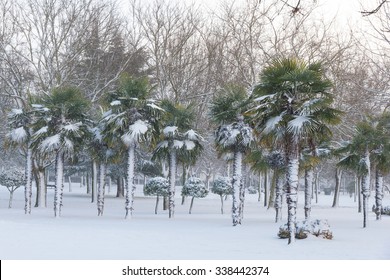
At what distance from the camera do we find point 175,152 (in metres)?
29.2

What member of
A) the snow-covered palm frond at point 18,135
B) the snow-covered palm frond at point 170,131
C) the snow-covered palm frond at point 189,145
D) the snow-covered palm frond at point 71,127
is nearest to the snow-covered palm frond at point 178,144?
the snow-covered palm frond at point 189,145

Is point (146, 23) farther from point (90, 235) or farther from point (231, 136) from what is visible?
point (90, 235)

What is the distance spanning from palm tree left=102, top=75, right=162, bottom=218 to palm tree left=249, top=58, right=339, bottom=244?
10.6 meters

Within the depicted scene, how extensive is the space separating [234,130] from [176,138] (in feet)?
19.2

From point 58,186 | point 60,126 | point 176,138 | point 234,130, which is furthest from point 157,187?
point 234,130

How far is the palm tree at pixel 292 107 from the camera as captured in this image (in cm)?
1680

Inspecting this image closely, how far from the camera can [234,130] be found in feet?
79.3

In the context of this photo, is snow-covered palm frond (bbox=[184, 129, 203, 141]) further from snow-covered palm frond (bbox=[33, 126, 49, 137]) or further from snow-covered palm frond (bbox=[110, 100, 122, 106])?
snow-covered palm frond (bbox=[33, 126, 49, 137])

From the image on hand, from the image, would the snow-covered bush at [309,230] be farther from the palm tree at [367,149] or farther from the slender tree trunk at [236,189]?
the palm tree at [367,149]

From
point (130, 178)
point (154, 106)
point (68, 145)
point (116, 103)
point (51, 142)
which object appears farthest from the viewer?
point (130, 178)

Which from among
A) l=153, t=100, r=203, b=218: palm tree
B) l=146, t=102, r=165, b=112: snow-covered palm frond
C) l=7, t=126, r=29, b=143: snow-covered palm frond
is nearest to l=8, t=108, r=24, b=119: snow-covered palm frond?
l=7, t=126, r=29, b=143: snow-covered palm frond

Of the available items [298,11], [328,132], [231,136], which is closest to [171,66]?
[231,136]

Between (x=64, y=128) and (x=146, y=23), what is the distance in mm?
14935

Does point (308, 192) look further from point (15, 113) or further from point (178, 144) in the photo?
point (15, 113)
